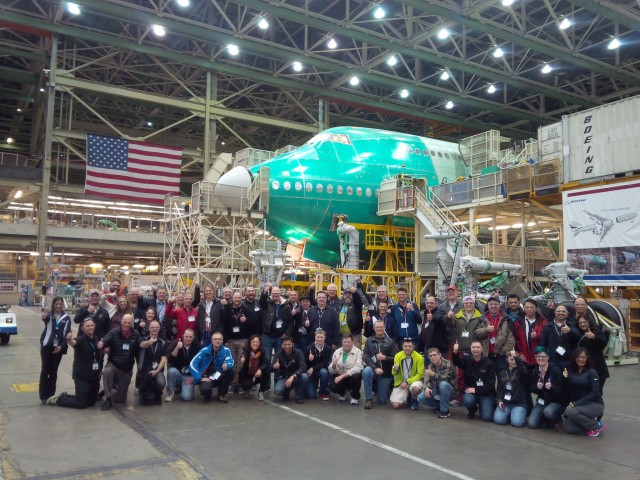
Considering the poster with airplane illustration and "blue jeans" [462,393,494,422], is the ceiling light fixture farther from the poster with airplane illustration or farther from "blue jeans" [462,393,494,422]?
"blue jeans" [462,393,494,422]

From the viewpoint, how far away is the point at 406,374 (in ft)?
29.6

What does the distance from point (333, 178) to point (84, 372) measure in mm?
15716

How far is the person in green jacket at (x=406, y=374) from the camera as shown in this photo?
885cm

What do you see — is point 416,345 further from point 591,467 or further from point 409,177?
point 409,177

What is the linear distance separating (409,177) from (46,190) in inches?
836

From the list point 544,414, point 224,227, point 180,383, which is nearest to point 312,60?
point 224,227

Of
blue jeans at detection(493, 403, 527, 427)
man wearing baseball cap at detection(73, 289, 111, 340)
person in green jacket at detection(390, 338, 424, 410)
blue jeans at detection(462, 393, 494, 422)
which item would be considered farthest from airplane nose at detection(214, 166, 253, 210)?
blue jeans at detection(493, 403, 527, 427)

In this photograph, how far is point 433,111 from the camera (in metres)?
43.1

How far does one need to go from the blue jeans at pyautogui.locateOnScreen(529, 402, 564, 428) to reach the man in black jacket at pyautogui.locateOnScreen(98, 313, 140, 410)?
609 cm

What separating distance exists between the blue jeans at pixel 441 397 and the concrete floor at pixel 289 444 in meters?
0.23

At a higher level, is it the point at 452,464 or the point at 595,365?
the point at 595,365

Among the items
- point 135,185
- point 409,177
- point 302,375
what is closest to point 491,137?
point 409,177

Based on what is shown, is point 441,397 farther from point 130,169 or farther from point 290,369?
point 130,169

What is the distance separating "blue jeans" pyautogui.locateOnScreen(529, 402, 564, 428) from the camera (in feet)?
24.8
